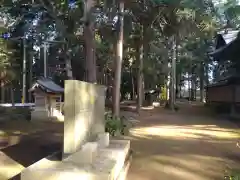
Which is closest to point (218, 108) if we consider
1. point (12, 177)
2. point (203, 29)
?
point (203, 29)

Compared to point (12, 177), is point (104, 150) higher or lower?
higher

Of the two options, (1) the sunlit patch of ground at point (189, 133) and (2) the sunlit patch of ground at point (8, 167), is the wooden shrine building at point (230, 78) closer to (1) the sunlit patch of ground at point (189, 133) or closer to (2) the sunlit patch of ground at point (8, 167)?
(1) the sunlit patch of ground at point (189, 133)

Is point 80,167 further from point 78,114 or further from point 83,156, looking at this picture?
point 78,114

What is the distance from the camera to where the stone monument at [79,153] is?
5.72 metres

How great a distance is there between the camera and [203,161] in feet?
32.0

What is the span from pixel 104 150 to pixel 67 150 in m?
1.60

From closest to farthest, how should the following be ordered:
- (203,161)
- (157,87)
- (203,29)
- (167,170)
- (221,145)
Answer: (167,170) < (203,161) < (221,145) < (203,29) < (157,87)

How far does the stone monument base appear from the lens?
5.66 metres

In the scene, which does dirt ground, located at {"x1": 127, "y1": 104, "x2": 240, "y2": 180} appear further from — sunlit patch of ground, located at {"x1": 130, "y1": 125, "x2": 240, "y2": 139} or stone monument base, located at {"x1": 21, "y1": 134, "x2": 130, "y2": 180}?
stone monument base, located at {"x1": 21, "y1": 134, "x2": 130, "y2": 180}

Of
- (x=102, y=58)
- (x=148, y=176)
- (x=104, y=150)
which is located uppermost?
(x=102, y=58)

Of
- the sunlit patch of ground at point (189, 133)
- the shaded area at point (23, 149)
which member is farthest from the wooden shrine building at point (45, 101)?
the sunlit patch of ground at point (189, 133)

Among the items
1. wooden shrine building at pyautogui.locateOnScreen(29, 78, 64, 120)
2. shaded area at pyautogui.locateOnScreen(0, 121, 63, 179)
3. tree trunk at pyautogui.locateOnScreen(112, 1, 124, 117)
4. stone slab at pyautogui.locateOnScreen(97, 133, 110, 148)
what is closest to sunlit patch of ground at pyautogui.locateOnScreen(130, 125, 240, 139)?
tree trunk at pyautogui.locateOnScreen(112, 1, 124, 117)

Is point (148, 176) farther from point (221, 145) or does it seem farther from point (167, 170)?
point (221, 145)

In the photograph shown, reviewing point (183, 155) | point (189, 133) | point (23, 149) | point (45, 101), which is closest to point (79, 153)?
point (183, 155)
